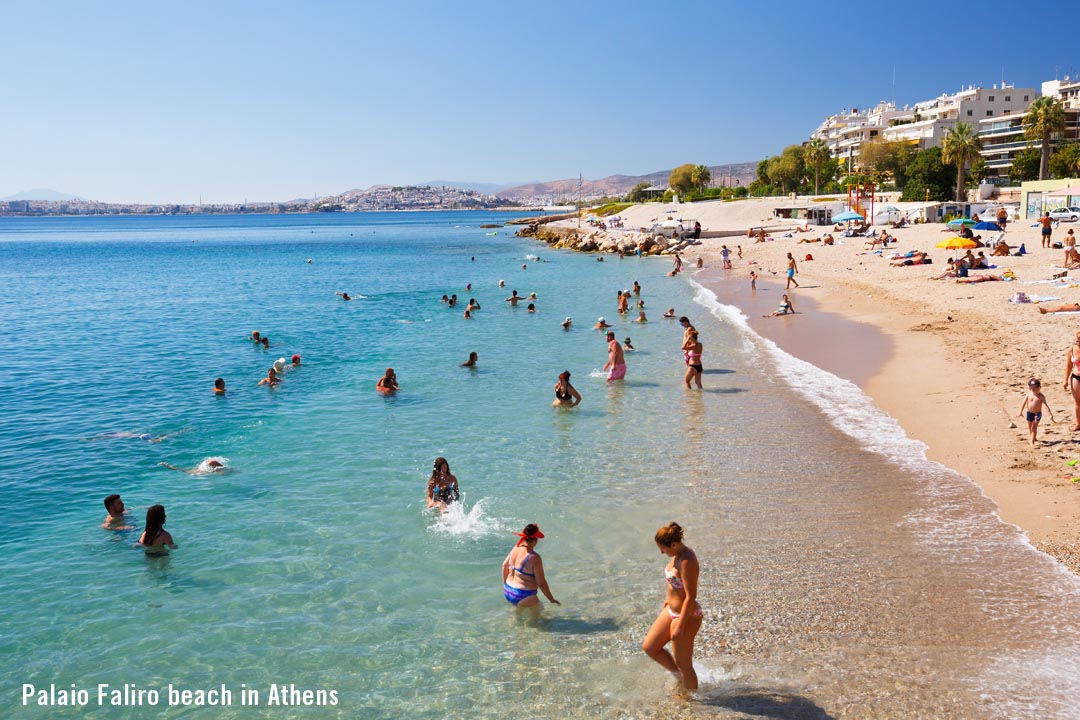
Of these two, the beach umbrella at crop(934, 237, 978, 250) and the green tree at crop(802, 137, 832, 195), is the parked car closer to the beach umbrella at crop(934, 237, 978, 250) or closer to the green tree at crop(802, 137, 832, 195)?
the beach umbrella at crop(934, 237, 978, 250)

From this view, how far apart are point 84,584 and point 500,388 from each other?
11.6 metres

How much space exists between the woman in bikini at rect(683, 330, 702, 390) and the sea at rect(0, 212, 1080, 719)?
44cm

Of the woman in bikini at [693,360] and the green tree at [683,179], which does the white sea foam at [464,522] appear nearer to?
the woman in bikini at [693,360]

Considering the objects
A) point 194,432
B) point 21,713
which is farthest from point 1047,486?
point 194,432

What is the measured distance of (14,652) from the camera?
324 inches

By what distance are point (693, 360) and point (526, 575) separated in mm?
11436

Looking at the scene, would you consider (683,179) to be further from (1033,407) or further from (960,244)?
(1033,407)

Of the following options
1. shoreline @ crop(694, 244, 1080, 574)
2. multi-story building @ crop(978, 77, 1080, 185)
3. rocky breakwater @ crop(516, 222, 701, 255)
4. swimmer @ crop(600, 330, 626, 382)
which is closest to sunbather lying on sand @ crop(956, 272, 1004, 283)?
shoreline @ crop(694, 244, 1080, 574)

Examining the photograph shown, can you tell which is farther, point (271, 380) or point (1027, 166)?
point (1027, 166)

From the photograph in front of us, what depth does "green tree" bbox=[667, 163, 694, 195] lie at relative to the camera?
454ft

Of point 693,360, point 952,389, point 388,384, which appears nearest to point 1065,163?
point 952,389

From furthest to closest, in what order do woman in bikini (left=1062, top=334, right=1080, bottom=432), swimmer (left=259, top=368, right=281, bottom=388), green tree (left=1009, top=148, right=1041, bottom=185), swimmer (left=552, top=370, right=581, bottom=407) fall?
green tree (left=1009, top=148, right=1041, bottom=185) → swimmer (left=259, top=368, right=281, bottom=388) → swimmer (left=552, top=370, right=581, bottom=407) → woman in bikini (left=1062, top=334, right=1080, bottom=432)

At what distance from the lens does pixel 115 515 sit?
11.2m

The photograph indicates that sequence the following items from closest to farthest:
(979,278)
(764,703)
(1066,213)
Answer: (764,703) < (979,278) < (1066,213)
